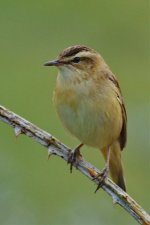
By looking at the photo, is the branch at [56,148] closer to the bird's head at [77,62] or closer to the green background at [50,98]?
the bird's head at [77,62]

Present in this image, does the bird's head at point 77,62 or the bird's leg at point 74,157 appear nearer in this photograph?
the bird's leg at point 74,157

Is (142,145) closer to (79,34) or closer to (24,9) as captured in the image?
(79,34)

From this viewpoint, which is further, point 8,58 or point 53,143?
point 8,58

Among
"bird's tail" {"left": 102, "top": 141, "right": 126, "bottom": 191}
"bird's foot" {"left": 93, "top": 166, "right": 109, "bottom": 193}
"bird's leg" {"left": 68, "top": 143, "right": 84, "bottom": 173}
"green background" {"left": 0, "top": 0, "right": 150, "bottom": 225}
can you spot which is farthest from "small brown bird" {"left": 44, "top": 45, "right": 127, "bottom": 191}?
"green background" {"left": 0, "top": 0, "right": 150, "bottom": 225}

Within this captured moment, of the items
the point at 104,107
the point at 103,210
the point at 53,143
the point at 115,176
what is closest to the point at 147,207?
Answer: the point at 103,210

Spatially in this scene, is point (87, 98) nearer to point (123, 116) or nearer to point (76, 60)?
point (76, 60)

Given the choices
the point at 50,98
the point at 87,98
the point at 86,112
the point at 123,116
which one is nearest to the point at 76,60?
the point at 87,98

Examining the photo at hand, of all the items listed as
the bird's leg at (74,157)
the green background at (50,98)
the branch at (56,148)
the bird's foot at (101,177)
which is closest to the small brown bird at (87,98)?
the bird's leg at (74,157)
